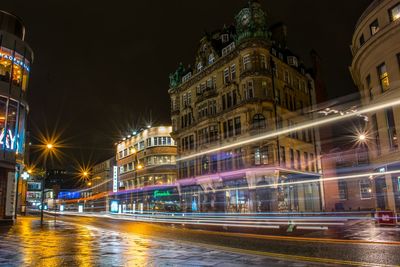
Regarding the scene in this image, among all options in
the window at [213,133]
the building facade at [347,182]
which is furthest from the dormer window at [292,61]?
the window at [213,133]

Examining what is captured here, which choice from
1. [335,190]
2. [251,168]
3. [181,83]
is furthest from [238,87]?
[335,190]

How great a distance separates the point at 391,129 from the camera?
23.9 metres

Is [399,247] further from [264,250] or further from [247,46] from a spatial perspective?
[247,46]

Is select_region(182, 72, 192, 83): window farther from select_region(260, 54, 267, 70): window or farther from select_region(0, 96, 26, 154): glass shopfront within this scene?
select_region(0, 96, 26, 154): glass shopfront

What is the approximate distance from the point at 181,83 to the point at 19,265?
43489 millimetres

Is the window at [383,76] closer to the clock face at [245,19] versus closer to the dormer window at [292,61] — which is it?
the clock face at [245,19]

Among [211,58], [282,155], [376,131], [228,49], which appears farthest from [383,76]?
[211,58]

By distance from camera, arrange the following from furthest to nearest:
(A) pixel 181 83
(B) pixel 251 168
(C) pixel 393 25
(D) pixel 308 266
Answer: (A) pixel 181 83 → (B) pixel 251 168 → (C) pixel 393 25 → (D) pixel 308 266

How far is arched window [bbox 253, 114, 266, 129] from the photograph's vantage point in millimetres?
38562

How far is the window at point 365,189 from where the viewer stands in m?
41.9

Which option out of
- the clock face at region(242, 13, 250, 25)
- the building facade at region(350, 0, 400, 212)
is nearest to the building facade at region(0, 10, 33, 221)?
the clock face at region(242, 13, 250, 25)

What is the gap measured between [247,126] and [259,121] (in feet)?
4.56

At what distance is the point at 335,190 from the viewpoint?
155 feet

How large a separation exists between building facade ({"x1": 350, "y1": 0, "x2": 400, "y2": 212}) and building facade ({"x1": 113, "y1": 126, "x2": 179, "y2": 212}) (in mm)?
32003
